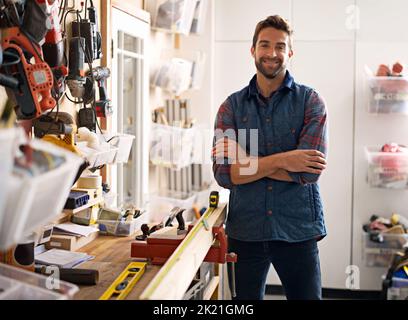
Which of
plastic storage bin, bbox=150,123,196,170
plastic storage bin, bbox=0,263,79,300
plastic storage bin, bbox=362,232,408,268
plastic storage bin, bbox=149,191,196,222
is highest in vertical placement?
plastic storage bin, bbox=150,123,196,170

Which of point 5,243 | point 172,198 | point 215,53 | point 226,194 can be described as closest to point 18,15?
point 5,243

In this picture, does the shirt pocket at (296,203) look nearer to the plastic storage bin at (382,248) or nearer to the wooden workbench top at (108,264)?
the wooden workbench top at (108,264)

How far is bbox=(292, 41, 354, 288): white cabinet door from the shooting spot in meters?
4.19

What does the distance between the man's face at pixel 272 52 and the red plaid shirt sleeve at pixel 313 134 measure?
0.20 meters

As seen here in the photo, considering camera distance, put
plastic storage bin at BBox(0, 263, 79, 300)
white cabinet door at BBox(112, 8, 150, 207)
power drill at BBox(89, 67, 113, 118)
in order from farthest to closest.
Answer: white cabinet door at BBox(112, 8, 150, 207) < power drill at BBox(89, 67, 113, 118) < plastic storage bin at BBox(0, 263, 79, 300)

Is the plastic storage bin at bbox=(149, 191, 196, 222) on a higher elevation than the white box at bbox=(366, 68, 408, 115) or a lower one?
lower

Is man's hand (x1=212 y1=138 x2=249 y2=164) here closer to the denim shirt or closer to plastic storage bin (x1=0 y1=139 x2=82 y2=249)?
the denim shirt

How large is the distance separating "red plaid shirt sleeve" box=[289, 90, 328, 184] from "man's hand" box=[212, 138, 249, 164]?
0.20 metres

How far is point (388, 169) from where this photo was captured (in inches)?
155

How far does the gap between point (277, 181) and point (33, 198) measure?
137 cm

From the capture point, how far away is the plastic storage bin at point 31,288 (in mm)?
1288

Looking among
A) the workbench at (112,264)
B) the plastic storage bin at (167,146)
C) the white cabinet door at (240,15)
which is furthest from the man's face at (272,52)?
the white cabinet door at (240,15)

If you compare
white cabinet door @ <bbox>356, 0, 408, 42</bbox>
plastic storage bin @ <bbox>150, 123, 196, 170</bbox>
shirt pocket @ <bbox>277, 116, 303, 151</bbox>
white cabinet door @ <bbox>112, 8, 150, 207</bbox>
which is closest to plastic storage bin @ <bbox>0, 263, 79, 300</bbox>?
shirt pocket @ <bbox>277, 116, 303, 151</bbox>

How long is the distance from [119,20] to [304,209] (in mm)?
1504
